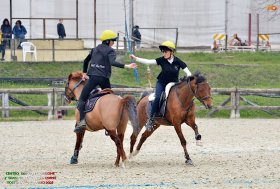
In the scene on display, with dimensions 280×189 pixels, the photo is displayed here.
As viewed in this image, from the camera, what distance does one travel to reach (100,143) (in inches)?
738

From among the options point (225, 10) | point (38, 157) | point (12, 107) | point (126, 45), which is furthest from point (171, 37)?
point (38, 157)

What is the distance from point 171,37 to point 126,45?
6.35 m

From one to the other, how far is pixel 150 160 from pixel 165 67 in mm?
1770

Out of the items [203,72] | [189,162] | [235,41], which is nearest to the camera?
[189,162]

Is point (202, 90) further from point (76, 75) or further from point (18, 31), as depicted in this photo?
point (18, 31)

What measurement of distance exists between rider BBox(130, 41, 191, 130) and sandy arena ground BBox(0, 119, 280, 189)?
102 cm

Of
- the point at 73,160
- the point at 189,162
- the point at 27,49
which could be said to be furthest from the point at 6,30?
the point at 189,162

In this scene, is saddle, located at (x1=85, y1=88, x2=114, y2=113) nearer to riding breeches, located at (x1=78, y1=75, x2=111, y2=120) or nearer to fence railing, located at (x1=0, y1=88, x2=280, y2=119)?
riding breeches, located at (x1=78, y1=75, x2=111, y2=120)

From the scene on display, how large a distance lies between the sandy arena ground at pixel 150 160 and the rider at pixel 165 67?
3.33ft

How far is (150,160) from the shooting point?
15641 millimetres

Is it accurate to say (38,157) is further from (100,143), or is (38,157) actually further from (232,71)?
(232,71)

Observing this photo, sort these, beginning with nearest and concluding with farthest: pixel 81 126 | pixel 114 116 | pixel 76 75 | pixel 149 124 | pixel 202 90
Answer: pixel 114 116
pixel 81 126
pixel 202 90
pixel 149 124
pixel 76 75

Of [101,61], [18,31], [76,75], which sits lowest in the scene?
[76,75]

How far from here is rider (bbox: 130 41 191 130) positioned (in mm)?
15359
